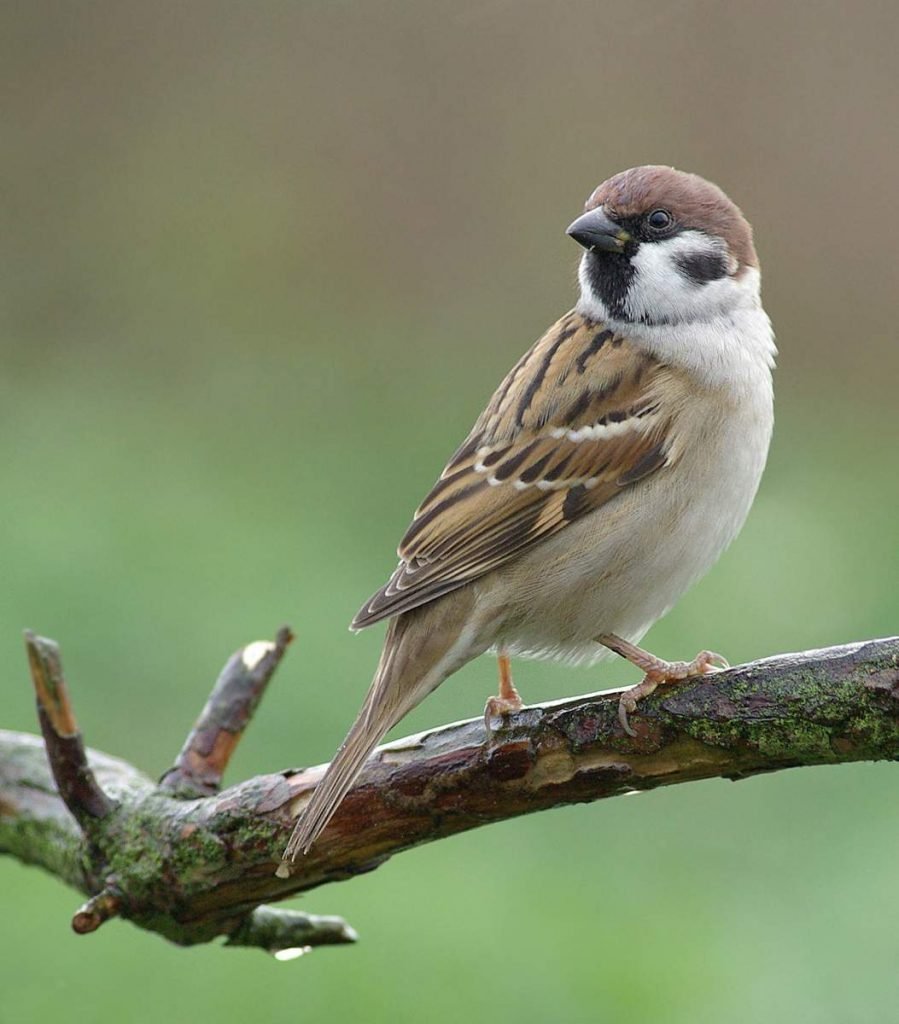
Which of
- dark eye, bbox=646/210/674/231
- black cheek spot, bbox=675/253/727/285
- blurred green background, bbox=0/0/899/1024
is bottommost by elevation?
blurred green background, bbox=0/0/899/1024

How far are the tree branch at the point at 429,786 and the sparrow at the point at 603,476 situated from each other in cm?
22

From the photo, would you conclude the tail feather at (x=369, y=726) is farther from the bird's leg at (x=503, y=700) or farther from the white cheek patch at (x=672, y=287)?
the white cheek patch at (x=672, y=287)

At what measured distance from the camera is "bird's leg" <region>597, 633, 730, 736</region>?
290 cm

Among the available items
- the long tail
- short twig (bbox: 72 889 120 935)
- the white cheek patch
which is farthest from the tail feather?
the white cheek patch

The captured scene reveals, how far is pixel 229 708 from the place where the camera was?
352 cm

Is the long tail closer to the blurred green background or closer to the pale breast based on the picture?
the pale breast

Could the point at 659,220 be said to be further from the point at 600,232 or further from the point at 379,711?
the point at 379,711

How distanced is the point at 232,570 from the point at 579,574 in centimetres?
343

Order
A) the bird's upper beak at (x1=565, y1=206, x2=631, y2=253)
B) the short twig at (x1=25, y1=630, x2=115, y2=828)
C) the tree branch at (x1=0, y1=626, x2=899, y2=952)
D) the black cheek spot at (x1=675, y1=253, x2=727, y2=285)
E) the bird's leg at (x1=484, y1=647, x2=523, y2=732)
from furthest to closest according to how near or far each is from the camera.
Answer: the black cheek spot at (x1=675, y1=253, x2=727, y2=285)
the bird's upper beak at (x1=565, y1=206, x2=631, y2=253)
the short twig at (x1=25, y1=630, x2=115, y2=828)
the bird's leg at (x1=484, y1=647, x2=523, y2=732)
the tree branch at (x1=0, y1=626, x2=899, y2=952)

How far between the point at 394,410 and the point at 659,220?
14.3ft

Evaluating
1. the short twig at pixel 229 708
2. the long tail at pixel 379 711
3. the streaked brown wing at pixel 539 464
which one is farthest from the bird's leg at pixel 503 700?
the short twig at pixel 229 708

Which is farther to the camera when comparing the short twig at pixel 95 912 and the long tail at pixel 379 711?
the short twig at pixel 95 912

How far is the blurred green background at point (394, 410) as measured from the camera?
473 centimetres

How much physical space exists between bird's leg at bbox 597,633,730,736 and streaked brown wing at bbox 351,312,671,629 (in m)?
0.27
